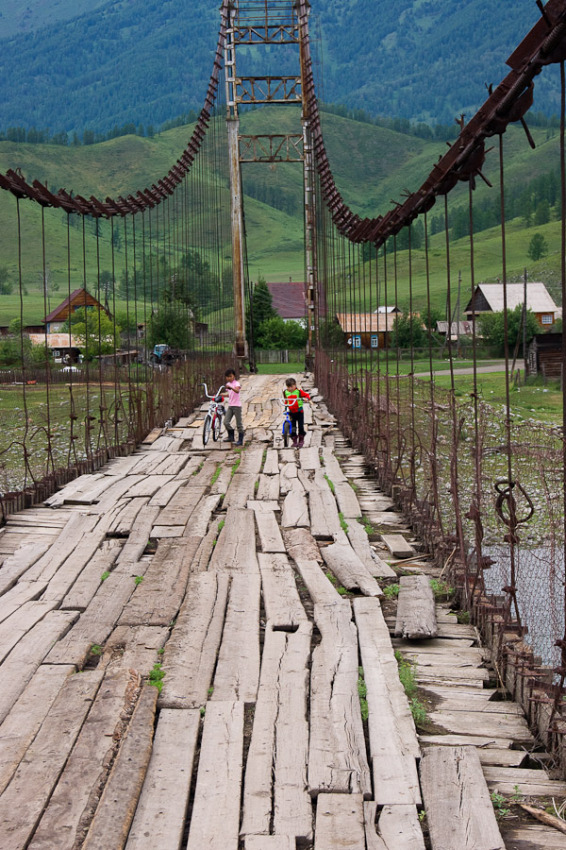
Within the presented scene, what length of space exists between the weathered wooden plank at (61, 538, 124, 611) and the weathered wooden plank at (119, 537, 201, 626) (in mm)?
195

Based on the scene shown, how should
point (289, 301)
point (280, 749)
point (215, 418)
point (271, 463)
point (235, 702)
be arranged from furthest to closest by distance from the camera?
point (289, 301)
point (215, 418)
point (271, 463)
point (235, 702)
point (280, 749)

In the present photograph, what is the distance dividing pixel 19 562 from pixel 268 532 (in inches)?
54.6

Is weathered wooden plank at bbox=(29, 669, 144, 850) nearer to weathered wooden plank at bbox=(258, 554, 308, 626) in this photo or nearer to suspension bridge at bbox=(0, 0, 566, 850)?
suspension bridge at bbox=(0, 0, 566, 850)

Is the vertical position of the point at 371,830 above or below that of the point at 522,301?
below

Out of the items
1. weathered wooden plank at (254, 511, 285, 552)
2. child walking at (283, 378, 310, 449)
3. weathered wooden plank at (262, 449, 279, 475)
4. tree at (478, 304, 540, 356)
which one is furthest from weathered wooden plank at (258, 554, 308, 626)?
tree at (478, 304, 540, 356)

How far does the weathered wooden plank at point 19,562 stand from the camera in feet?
15.3

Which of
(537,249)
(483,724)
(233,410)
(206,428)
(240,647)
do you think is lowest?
(483,724)

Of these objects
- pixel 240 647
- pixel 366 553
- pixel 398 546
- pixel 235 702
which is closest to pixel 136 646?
pixel 240 647

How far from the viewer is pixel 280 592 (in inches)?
175

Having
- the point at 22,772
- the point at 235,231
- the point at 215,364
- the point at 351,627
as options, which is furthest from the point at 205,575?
the point at 235,231

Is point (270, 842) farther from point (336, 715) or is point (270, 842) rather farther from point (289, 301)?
point (289, 301)

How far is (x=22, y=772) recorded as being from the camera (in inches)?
105

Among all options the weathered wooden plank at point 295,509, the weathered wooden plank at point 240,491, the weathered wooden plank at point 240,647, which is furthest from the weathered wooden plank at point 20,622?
the weathered wooden plank at point 240,491

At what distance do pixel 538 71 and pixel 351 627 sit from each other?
207 cm
